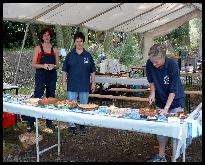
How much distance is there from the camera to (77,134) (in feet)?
20.4

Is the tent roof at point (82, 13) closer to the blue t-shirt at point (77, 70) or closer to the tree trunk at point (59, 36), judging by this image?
the blue t-shirt at point (77, 70)

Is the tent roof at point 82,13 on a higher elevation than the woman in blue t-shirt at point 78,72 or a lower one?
higher

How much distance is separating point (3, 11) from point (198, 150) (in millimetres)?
3158

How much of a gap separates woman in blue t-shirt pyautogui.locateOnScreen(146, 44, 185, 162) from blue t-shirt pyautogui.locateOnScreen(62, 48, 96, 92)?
1586 millimetres

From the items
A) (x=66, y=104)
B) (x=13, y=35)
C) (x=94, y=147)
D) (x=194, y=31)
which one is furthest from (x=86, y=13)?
(x=194, y=31)

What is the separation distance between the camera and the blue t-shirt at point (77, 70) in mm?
5836

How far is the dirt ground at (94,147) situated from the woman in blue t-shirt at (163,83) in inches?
32.9

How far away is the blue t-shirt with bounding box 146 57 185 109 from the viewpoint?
14.0 feet

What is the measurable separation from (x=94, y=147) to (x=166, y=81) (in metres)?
1.72

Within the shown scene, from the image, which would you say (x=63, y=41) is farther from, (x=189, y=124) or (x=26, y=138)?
(x=189, y=124)

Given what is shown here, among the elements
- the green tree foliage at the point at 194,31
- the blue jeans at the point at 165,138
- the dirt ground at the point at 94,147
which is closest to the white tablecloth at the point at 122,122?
the blue jeans at the point at 165,138

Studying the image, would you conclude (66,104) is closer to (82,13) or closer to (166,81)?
(166,81)

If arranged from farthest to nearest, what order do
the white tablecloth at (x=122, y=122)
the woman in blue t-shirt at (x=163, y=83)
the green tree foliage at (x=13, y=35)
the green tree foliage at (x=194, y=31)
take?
the green tree foliage at (x=194, y=31)
the green tree foliage at (x=13, y=35)
the woman in blue t-shirt at (x=163, y=83)
the white tablecloth at (x=122, y=122)

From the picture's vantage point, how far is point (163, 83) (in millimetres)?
4355
